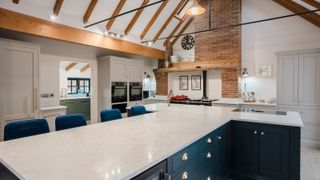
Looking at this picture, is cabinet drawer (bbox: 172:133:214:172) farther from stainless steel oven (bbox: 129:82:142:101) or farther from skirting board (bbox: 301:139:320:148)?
stainless steel oven (bbox: 129:82:142:101)

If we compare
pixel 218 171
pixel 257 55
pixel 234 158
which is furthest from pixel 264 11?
pixel 218 171

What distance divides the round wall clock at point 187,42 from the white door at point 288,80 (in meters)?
3.07

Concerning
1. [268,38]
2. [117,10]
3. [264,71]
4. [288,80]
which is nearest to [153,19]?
[117,10]

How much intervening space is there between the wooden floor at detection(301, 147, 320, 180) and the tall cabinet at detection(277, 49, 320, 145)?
0.46m

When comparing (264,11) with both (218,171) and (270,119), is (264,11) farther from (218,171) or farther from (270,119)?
(218,171)

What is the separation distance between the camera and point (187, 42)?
23.8ft

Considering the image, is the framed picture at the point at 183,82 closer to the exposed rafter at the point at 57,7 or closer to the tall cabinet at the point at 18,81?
the exposed rafter at the point at 57,7

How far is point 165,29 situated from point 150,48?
812mm

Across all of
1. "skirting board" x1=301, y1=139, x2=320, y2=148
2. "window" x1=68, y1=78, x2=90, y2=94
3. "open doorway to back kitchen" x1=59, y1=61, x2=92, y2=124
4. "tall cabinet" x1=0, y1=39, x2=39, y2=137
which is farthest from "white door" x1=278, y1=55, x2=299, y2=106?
"window" x1=68, y1=78, x2=90, y2=94

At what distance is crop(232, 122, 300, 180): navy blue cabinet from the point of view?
102 inches

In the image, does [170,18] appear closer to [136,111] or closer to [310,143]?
[136,111]

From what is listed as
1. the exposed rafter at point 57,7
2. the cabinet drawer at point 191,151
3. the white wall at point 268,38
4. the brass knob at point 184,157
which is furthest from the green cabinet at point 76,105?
the brass knob at point 184,157

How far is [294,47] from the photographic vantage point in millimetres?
5102

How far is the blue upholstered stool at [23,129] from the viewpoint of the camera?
2.00 m
